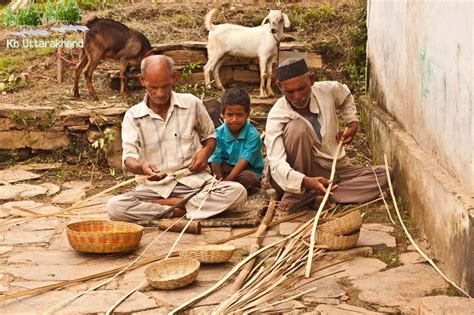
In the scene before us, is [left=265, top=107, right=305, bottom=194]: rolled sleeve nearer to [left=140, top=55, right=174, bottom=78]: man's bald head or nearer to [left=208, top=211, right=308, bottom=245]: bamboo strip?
[left=208, top=211, right=308, bottom=245]: bamboo strip

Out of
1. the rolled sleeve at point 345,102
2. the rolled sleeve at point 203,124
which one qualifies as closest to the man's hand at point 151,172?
the rolled sleeve at point 203,124

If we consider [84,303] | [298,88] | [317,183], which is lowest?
[84,303]

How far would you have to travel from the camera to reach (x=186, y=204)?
19.2ft

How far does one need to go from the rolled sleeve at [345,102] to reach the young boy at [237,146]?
67 cm

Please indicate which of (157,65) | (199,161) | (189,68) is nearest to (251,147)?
(199,161)

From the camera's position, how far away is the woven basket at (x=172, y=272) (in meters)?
4.32

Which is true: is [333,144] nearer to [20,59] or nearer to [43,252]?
[43,252]

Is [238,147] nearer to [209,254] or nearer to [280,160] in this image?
[280,160]

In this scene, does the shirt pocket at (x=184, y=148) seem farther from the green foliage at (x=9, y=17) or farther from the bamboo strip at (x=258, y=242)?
the green foliage at (x=9, y=17)

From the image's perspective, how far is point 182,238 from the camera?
541 centimetres

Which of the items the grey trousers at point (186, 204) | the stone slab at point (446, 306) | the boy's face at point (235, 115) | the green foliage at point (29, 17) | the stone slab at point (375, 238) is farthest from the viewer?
the green foliage at point (29, 17)

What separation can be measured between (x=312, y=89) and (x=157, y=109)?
112cm

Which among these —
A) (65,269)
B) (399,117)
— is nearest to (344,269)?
(65,269)

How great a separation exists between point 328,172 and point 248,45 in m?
2.58
